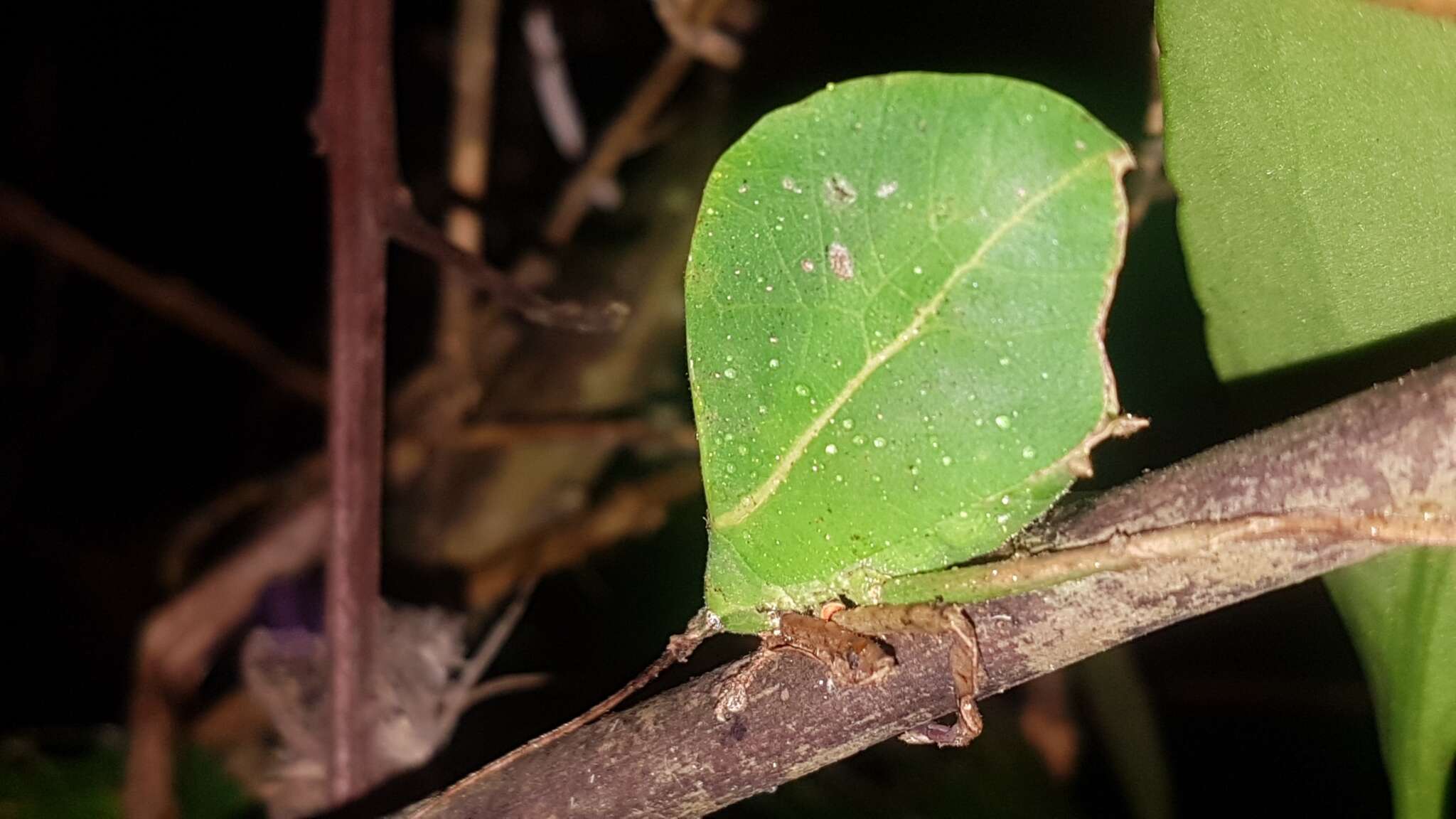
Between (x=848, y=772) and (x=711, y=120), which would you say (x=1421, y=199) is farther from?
(x=711, y=120)

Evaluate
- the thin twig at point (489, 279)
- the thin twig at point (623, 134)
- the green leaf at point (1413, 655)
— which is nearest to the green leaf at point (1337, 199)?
the green leaf at point (1413, 655)

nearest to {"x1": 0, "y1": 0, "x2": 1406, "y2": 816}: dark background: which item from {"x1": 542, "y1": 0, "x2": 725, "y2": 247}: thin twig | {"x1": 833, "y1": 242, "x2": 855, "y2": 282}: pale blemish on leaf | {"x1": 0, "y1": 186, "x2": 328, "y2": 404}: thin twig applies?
{"x1": 542, "y1": 0, "x2": 725, "y2": 247}: thin twig

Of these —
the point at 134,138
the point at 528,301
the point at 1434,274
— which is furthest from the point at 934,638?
the point at 134,138

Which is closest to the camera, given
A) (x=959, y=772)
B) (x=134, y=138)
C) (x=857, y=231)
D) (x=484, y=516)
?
(x=857, y=231)

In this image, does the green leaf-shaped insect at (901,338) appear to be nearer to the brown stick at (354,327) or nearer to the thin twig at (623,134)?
the brown stick at (354,327)

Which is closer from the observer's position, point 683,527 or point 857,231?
point 857,231

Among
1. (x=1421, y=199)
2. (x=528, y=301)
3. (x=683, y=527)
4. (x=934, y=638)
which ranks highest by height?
(x=1421, y=199)

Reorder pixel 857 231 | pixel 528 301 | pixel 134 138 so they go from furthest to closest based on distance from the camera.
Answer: pixel 134 138, pixel 528 301, pixel 857 231
